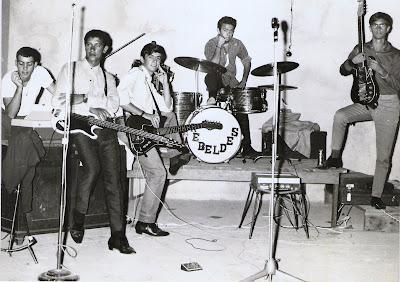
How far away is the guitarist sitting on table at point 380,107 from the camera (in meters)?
6.42

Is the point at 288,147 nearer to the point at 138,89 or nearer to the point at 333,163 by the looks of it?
the point at 333,163

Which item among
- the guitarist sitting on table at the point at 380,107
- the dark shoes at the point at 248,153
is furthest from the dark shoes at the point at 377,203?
the dark shoes at the point at 248,153

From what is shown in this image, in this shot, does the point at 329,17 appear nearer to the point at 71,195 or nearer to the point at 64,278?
the point at 71,195

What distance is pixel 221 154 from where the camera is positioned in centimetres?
668

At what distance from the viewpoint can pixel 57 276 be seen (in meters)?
3.95

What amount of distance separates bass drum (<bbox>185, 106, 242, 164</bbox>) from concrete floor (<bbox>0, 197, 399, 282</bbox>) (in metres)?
0.92

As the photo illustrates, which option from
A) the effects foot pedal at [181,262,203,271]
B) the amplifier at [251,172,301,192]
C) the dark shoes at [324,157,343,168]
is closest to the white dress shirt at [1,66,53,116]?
the effects foot pedal at [181,262,203,271]

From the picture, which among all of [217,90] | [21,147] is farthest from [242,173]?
[21,147]

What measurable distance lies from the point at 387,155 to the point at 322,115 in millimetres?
2206

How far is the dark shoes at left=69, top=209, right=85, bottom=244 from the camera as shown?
5.07m

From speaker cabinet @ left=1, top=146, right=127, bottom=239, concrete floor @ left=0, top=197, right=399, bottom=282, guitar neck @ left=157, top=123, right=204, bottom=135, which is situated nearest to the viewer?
concrete floor @ left=0, top=197, right=399, bottom=282

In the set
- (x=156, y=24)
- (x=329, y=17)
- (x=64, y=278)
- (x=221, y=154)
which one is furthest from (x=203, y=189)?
(x=64, y=278)

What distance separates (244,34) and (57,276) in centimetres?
573

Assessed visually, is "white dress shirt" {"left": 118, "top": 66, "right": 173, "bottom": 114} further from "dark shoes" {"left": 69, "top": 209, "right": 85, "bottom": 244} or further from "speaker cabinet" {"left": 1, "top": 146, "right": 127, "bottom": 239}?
"dark shoes" {"left": 69, "top": 209, "right": 85, "bottom": 244}
